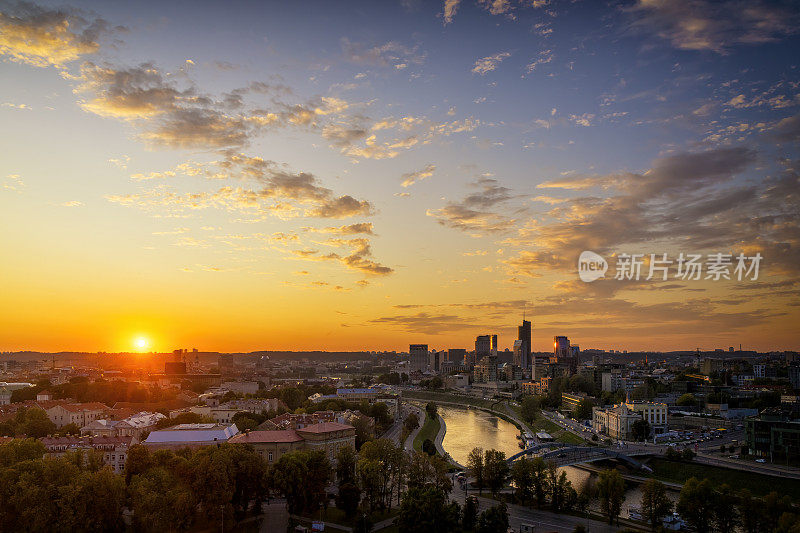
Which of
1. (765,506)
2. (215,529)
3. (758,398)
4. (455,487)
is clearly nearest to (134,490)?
(215,529)

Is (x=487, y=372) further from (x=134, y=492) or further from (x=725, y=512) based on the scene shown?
(x=134, y=492)

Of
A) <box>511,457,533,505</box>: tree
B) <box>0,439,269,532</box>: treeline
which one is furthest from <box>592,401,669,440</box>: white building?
<box>0,439,269,532</box>: treeline

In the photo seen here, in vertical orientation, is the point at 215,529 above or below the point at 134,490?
below

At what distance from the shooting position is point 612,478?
25.8m

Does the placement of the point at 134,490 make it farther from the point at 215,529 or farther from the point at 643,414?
the point at 643,414

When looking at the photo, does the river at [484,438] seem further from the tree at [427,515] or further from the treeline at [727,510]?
the tree at [427,515]

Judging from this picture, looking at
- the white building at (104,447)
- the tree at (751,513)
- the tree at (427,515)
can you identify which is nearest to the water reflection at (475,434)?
the tree at (427,515)

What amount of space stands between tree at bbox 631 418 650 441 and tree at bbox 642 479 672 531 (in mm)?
22281

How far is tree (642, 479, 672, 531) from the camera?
23859 millimetres

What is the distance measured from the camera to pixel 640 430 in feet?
149

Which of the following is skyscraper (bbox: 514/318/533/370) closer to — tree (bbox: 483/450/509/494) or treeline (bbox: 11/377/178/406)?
treeline (bbox: 11/377/178/406)

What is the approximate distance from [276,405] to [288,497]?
34253 mm

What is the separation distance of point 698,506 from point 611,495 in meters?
3.32

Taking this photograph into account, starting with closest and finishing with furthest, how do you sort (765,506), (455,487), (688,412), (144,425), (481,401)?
(765,506)
(455,487)
(144,425)
(688,412)
(481,401)
